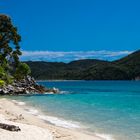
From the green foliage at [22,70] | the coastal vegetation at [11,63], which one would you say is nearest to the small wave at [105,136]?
the coastal vegetation at [11,63]

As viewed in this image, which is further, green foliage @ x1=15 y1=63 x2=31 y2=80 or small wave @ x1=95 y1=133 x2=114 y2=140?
green foliage @ x1=15 y1=63 x2=31 y2=80

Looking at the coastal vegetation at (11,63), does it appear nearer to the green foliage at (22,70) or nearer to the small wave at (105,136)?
the green foliage at (22,70)

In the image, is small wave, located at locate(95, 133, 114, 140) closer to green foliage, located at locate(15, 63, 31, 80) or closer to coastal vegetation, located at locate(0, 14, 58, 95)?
coastal vegetation, located at locate(0, 14, 58, 95)

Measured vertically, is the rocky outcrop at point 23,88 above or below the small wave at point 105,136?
above

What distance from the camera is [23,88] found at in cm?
8344

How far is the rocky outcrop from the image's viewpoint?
3071 inches

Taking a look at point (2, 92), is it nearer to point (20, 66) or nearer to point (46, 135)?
point (20, 66)

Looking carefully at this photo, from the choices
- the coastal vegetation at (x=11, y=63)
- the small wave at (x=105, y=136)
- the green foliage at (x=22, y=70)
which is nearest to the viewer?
the small wave at (x=105, y=136)

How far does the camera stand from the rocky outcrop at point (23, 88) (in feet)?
256

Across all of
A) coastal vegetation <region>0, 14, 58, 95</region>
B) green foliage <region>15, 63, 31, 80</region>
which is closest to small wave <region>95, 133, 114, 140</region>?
coastal vegetation <region>0, 14, 58, 95</region>

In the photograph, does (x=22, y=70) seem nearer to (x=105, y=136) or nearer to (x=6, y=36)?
(x=6, y=36)

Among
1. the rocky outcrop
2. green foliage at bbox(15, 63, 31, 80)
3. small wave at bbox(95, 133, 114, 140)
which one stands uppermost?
green foliage at bbox(15, 63, 31, 80)

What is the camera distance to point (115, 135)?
24172mm

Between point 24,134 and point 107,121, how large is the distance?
12.6m
